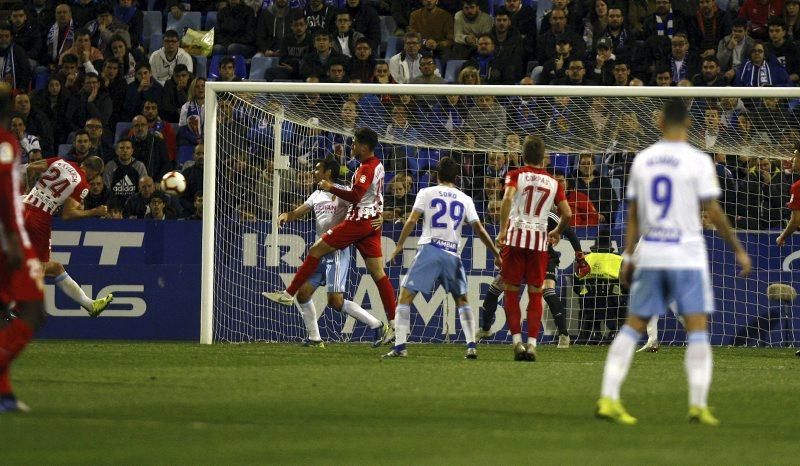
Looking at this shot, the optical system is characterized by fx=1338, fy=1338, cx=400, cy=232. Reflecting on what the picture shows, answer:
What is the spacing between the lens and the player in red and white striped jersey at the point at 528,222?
13.8 meters

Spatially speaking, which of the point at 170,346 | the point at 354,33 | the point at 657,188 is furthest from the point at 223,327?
the point at 657,188

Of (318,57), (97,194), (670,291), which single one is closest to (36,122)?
(97,194)

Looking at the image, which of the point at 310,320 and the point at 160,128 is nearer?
the point at 310,320

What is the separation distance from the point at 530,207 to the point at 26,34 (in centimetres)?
1290

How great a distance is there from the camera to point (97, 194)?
19656mm

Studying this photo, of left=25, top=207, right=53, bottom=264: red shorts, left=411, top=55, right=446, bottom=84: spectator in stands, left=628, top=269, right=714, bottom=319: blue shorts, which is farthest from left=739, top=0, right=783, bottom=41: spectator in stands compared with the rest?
left=628, top=269, right=714, bottom=319: blue shorts

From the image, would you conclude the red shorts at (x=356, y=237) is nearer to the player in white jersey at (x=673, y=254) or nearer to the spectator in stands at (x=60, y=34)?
the player in white jersey at (x=673, y=254)

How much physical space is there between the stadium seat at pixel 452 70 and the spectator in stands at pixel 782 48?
4825mm

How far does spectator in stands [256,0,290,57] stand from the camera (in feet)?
75.5

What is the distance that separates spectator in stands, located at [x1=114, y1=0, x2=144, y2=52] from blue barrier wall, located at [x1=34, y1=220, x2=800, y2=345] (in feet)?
19.6

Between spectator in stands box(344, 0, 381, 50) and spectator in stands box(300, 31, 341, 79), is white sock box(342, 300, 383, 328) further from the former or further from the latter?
spectator in stands box(344, 0, 381, 50)

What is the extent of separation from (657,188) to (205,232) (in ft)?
30.3

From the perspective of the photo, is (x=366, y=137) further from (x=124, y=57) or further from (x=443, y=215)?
(x=124, y=57)

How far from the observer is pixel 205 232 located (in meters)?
16.7
